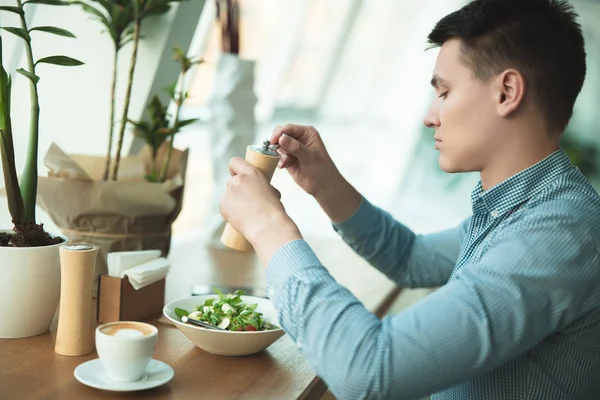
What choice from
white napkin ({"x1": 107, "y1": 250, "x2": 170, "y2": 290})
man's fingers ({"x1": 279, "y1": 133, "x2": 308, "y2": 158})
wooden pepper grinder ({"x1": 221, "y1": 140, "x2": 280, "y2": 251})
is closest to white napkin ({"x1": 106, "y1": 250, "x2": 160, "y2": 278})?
white napkin ({"x1": 107, "y1": 250, "x2": 170, "y2": 290})

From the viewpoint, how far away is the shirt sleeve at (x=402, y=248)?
165 cm

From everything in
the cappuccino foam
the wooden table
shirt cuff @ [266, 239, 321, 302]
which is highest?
shirt cuff @ [266, 239, 321, 302]

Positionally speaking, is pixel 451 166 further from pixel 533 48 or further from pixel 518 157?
pixel 533 48

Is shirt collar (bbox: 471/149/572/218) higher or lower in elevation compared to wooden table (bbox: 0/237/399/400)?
higher

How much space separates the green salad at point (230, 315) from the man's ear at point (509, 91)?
550mm

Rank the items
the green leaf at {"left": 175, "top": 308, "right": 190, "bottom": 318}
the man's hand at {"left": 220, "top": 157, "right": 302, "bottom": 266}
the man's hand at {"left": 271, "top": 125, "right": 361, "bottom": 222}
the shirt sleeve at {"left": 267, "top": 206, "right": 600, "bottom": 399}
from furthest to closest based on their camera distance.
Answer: the man's hand at {"left": 271, "top": 125, "right": 361, "bottom": 222} → the green leaf at {"left": 175, "top": 308, "right": 190, "bottom": 318} → the man's hand at {"left": 220, "top": 157, "right": 302, "bottom": 266} → the shirt sleeve at {"left": 267, "top": 206, "right": 600, "bottom": 399}

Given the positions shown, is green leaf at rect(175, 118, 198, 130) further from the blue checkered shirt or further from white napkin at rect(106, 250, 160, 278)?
the blue checkered shirt

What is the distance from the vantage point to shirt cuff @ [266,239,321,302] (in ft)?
3.62

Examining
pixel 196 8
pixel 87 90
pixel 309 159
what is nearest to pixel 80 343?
pixel 309 159

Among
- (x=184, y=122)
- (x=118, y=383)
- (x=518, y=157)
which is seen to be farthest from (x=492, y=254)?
(x=184, y=122)

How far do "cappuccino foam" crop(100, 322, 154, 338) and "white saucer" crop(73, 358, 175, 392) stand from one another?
0.22ft

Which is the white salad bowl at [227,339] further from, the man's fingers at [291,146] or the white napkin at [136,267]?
the man's fingers at [291,146]

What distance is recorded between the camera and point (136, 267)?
57.7 inches

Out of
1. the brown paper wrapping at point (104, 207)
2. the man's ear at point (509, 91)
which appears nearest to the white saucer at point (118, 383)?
the brown paper wrapping at point (104, 207)
